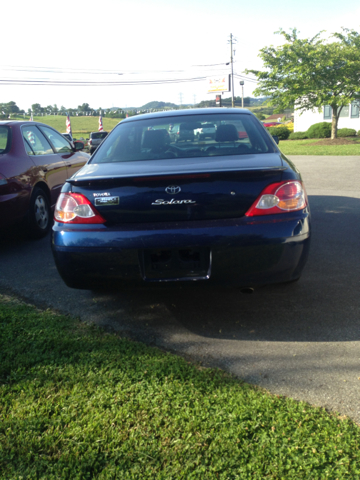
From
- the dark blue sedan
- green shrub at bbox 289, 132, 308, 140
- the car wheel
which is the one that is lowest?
green shrub at bbox 289, 132, 308, 140

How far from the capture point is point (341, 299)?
3.67m

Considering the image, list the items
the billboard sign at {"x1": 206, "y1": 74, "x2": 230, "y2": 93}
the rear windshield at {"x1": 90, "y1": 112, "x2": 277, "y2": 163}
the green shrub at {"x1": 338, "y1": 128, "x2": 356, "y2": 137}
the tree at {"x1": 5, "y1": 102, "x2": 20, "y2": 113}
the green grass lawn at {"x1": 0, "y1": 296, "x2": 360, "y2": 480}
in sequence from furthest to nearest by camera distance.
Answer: the tree at {"x1": 5, "y1": 102, "x2": 20, "y2": 113}, the billboard sign at {"x1": 206, "y1": 74, "x2": 230, "y2": 93}, the green shrub at {"x1": 338, "y1": 128, "x2": 356, "y2": 137}, the rear windshield at {"x1": 90, "y1": 112, "x2": 277, "y2": 163}, the green grass lawn at {"x1": 0, "y1": 296, "x2": 360, "y2": 480}

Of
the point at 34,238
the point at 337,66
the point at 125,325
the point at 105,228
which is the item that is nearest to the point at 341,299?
the point at 125,325

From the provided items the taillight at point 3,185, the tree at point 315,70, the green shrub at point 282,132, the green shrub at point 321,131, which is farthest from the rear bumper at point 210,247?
the green shrub at point 282,132

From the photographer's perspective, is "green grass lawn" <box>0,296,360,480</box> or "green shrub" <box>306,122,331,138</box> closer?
"green grass lawn" <box>0,296,360,480</box>

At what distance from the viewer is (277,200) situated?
3004 millimetres

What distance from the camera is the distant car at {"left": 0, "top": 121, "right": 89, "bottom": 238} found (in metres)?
5.20

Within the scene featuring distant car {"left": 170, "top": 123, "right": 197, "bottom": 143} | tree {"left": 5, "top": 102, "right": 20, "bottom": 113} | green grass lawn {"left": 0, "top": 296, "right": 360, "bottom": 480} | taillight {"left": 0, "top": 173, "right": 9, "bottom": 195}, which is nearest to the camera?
green grass lawn {"left": 0, "top": 296, "right": 360, "bottom": 480}

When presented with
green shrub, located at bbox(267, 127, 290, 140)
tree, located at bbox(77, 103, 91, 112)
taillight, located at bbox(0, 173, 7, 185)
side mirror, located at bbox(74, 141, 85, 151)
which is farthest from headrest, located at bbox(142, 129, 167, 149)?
tree, located at bbox(77, 103, 91, 112)

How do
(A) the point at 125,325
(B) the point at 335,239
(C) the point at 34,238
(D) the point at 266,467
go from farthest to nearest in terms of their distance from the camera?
(C) the point at 34,238, (B) the point at 335,239, (A) the point at 125,325, (D) the point at 266,467

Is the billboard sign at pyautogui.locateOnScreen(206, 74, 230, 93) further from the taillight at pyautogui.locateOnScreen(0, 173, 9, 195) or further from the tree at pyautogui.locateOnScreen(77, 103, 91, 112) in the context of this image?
the taillight at pyautogui.locateOnScreen(0, 173, 9, 195)

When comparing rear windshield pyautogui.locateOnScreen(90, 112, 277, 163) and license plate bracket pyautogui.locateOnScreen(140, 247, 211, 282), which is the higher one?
rear windshield pyautogui.locateOnScreen(90, 112, 277, 163)

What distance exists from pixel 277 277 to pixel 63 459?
5.65 ft

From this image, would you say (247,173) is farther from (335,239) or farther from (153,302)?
(335,239)
